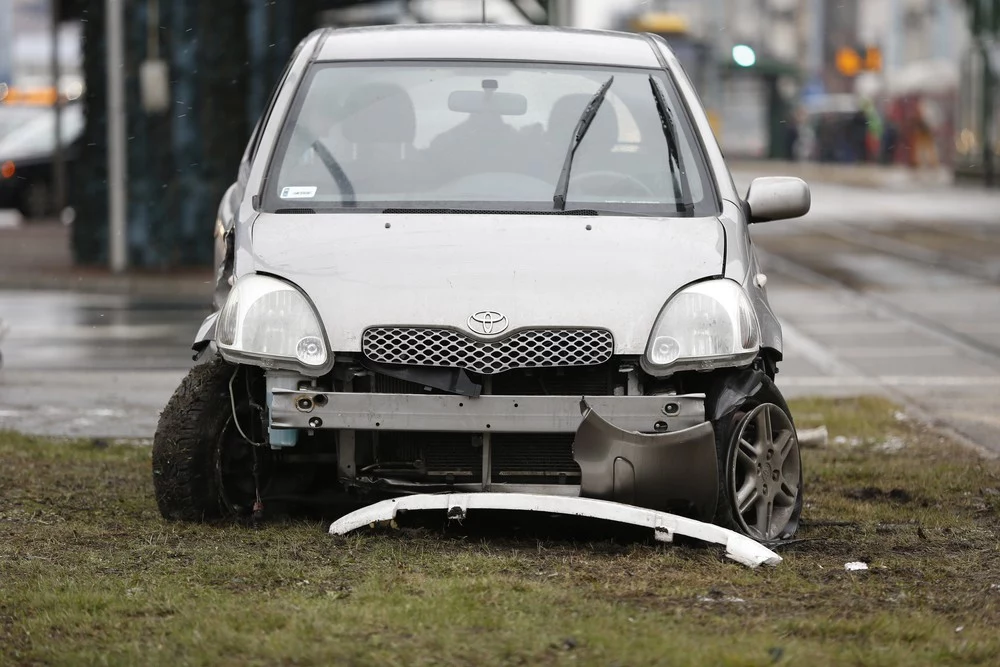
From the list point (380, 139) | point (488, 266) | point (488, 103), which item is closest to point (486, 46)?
point (488, 103)

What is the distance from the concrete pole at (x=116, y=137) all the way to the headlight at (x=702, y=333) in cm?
1497

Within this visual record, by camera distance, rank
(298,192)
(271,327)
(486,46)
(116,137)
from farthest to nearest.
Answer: (116,137), (486,46), (298,192), (271,327)

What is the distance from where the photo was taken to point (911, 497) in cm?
734

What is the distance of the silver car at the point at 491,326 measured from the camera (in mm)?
5953

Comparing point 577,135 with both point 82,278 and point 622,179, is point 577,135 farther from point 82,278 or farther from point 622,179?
point 82,278

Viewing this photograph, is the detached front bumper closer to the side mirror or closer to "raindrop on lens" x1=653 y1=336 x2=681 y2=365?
"raindrop on lens" x1=653 y1=336 x2=681 y2=365

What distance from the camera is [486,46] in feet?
23.9

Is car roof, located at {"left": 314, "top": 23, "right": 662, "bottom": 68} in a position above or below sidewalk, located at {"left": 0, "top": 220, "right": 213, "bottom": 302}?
above

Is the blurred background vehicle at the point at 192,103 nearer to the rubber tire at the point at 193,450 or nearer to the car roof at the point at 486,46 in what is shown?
the car roof at the point at 486,46

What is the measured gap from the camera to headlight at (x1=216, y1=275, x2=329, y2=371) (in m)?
6.05

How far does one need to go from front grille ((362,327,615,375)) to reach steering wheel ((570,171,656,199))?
88cm

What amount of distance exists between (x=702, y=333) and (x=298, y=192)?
1555mm

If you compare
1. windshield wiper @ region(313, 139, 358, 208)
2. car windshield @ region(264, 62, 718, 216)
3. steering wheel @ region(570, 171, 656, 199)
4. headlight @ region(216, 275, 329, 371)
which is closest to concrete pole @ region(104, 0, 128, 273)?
car windshield @ region(264, 62, 718, 216)

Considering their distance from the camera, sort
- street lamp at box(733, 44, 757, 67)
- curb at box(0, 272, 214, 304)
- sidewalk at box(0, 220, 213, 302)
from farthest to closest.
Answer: sidewalk at box(0, 220, 213, 302)
curb at box(0, 272, 214, 304)
street lamp at box(733, 44, 757, 67)
